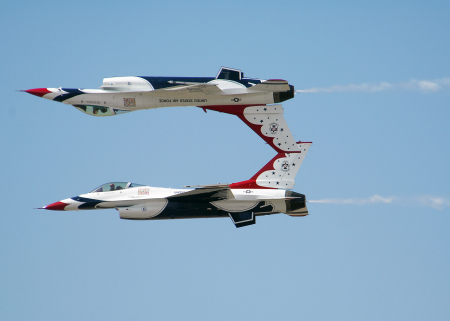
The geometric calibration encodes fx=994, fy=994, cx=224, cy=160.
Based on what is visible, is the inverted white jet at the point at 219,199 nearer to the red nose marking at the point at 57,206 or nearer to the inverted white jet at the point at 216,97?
the red nose marking at the point at 57,206

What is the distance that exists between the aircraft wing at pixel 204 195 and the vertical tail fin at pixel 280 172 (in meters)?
0.96

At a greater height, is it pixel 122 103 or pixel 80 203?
pixel 122 103

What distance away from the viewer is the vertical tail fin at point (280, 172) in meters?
42.2

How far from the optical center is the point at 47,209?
4281cm

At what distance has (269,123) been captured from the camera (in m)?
42.7

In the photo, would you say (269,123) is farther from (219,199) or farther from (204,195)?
(204,195)

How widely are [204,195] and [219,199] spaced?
660mm

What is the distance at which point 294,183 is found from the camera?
1666 inches

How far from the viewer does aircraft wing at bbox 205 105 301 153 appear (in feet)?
140

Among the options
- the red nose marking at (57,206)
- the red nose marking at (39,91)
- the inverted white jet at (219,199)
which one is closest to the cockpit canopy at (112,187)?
the inverted white jet at (219,199)

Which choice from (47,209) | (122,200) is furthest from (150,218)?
(47,209)

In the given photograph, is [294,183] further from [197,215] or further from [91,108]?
[91,108]

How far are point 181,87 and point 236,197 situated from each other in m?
5.19

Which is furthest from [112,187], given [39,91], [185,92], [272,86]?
[272,86]
